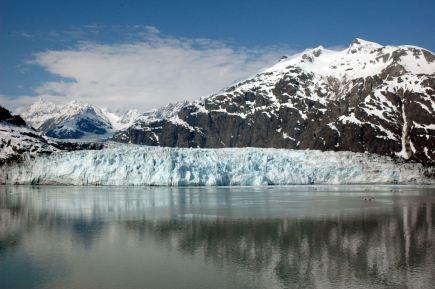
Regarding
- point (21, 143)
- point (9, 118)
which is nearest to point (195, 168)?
point (21, 143)

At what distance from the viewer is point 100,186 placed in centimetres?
7756

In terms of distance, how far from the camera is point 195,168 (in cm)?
7750

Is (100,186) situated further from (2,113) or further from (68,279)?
(68,279)

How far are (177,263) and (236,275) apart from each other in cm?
312

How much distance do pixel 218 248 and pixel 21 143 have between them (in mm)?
79316

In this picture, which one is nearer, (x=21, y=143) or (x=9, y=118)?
(x=21, y=143)

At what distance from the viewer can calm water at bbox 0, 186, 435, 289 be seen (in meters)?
17.7

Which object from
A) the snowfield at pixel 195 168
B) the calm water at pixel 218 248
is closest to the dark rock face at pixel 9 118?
the snowfield at pixel 195 168

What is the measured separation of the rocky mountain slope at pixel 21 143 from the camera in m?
87.1

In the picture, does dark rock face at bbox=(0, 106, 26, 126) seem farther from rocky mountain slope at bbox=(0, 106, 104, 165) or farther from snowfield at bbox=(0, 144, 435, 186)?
snowfield at bbox=(0, 144, 435, 186)

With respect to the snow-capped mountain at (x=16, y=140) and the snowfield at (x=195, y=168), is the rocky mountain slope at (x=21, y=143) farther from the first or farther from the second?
the snowfield at (x=195, y=168)

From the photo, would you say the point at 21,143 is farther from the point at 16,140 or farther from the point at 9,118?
the point at 9,118

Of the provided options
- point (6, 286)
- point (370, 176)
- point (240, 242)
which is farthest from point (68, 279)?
point (370, 176)

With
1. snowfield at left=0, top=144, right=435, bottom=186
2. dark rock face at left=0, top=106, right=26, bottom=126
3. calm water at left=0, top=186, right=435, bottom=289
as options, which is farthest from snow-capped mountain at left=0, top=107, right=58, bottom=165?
calm water at left=0, top=186, right=435, bottom=289
